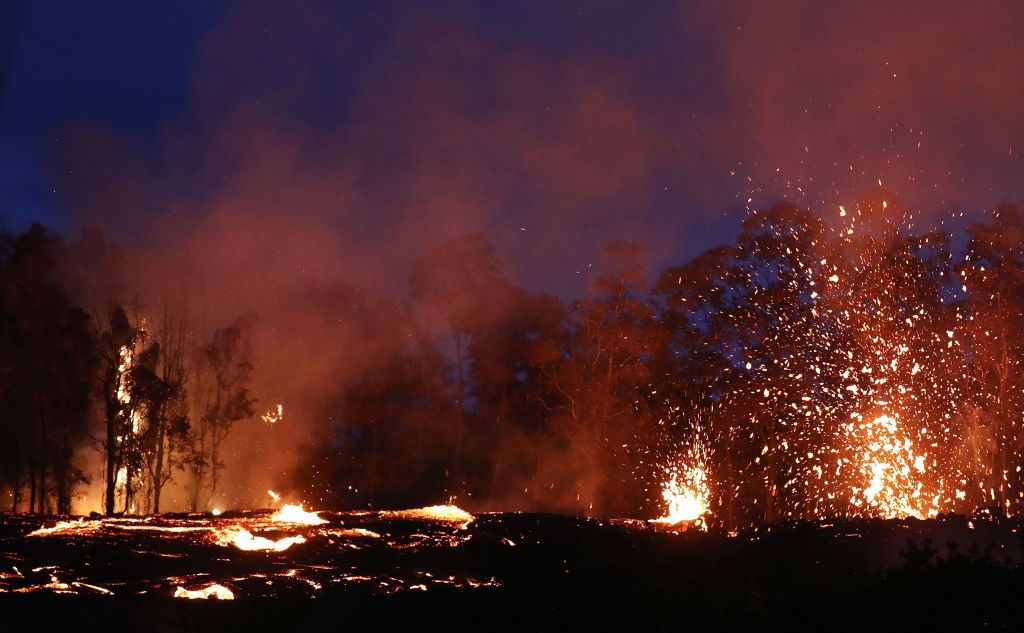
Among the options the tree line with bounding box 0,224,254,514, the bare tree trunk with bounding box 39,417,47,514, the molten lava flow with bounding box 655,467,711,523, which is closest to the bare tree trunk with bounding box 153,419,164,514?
the tree line with bounding box 0,224,254,514

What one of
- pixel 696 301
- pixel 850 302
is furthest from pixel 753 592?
pixel 696 301

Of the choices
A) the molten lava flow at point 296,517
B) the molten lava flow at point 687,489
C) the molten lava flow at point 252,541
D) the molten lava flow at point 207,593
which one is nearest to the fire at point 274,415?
the molten lava flow at point 687,489

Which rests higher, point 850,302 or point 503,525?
point 850,302

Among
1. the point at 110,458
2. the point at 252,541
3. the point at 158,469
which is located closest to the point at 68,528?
the point at 252,541

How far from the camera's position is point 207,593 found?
24.6 feet

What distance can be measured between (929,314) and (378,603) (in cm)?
2228

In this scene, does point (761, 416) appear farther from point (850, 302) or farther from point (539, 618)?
point (539, 618)

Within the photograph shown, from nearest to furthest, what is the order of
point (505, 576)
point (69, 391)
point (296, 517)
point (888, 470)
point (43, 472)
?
point (505, 576)
point (296, 517)
point (888, 470)
point (43, 472)
point (69, 391)

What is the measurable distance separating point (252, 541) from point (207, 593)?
7.50 ft

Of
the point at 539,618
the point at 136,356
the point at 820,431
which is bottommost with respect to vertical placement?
the point at 539,618

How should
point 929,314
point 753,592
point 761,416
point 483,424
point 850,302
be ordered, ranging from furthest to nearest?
point 483,424 < point 761,416 < point 929,314 < point 850,302 < point 753,592

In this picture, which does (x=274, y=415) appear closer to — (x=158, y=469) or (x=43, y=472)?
(x=158, y=469)

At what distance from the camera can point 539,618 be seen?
744 centimetres

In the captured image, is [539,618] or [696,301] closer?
[539,618]
